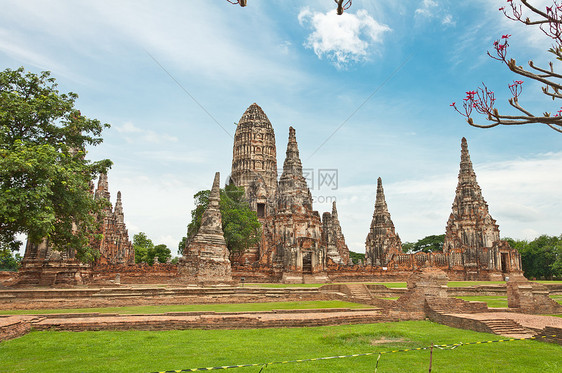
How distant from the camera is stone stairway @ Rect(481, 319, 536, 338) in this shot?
10344 mm

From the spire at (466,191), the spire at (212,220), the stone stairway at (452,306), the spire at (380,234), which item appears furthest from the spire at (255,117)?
the stone stairway at (452,306)

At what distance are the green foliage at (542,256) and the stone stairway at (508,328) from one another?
4325 cm

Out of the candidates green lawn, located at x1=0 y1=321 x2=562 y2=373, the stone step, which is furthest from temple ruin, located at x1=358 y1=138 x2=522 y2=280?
green lawn, located at x1=0 y1=321 x2=562 y2=373

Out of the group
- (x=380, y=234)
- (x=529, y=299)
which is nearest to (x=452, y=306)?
(x=529, y=299)

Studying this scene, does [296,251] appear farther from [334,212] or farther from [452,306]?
[334,212]

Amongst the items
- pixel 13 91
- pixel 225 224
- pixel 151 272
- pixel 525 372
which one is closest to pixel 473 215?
pixel 225 224

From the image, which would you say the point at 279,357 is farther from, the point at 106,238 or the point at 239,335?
the point at 106,238

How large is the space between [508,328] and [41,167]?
15.5 m

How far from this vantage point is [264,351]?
8.03 m

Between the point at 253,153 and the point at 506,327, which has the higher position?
the point at 253,153

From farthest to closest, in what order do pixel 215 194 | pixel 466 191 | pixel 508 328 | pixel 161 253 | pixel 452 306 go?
pixel 161 253
pixel 466 191
pixel 215 194
pixel 452 306
pixel 508 328

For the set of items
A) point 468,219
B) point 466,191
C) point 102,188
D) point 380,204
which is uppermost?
point 466,191

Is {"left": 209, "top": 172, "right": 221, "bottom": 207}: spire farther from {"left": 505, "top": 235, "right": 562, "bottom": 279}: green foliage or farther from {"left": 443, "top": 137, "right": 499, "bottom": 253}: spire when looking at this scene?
{"left": 505, "top": 235, "right": 562, "bottom": 279}: green foliage

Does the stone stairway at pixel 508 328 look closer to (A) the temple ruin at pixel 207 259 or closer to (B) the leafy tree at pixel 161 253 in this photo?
(A) the temple ruin at pixel 207 259
